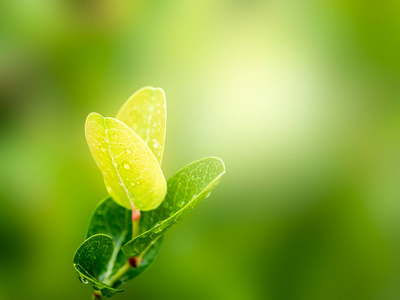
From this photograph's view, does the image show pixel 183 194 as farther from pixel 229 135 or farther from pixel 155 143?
pixel 229 135

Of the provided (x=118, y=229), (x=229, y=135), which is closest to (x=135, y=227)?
(x=118, y=229)

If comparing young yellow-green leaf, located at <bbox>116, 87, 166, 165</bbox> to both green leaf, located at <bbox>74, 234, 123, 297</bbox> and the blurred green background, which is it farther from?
the blurred green background

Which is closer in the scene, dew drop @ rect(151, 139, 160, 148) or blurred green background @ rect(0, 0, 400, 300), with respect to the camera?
dew drop @ rect(151, 139, 160, 148)

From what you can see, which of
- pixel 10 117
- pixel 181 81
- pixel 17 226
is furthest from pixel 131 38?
pixel 17 226

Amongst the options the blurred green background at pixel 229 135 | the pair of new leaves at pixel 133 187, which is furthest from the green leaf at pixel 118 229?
the blurred green background at pixel 229 135

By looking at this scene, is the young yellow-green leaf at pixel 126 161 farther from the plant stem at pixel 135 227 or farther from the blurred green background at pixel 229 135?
the blurred green background at pixel 229 135

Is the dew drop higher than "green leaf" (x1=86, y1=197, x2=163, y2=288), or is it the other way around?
the dew drop

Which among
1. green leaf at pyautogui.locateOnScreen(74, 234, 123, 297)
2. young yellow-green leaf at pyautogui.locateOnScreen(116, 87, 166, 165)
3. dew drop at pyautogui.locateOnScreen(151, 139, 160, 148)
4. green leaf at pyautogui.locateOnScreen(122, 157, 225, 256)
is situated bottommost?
green leaf at pyautogui.locateOnScreen(74, 234, 123, 297)

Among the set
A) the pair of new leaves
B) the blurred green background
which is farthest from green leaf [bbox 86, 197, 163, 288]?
the blurred green background
